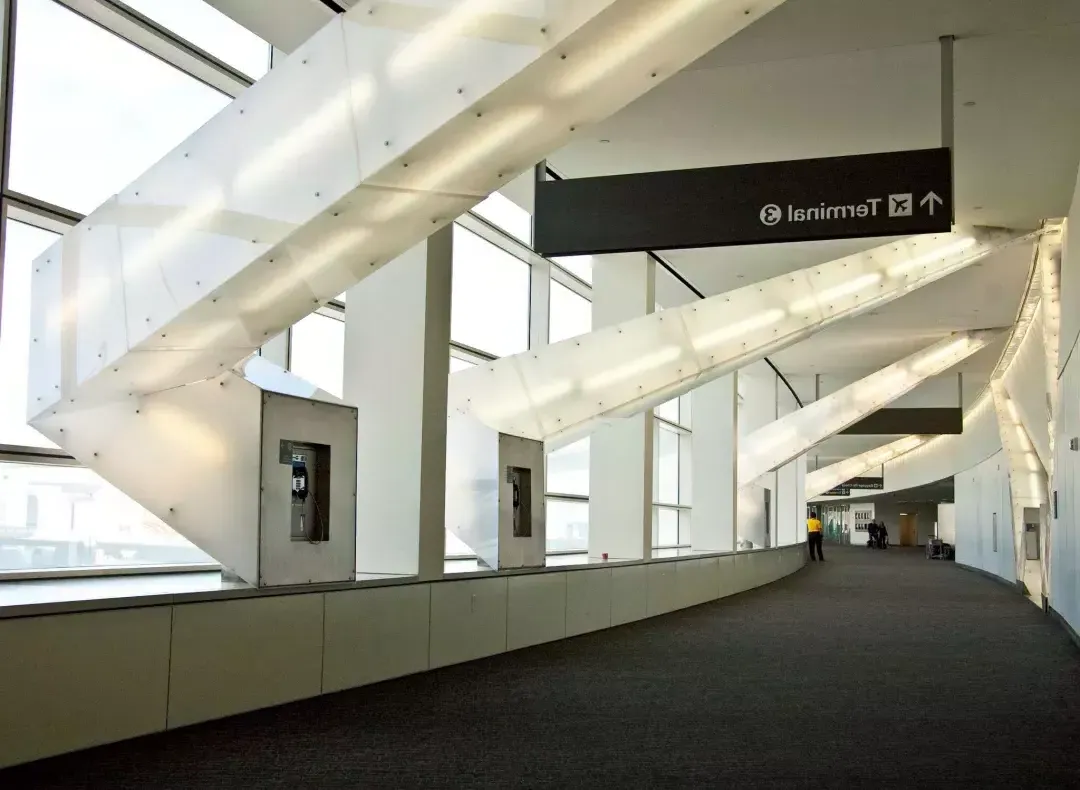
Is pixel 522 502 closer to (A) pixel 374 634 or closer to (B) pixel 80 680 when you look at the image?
(A) pixel 374 634

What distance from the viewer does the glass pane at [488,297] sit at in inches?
542

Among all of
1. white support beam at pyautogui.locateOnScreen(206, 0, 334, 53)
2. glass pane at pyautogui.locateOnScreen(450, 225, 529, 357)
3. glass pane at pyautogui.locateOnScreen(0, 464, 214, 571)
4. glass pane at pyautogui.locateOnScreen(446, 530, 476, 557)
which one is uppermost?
white support beam at pyautogui.locateOnScreen(206, 0, 334, 53)

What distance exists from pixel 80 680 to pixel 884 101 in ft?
Result: 28.5

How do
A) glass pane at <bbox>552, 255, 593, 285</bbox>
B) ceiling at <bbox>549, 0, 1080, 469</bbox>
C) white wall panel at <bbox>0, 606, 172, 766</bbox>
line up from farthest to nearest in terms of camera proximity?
glass pane at <bbox>552, 255, 593, 285</bbox>, ceiling at <bbox>549, 0, 1080, 469</bbox>, white wall panel at <bbox>0, 606, 172, 766</bbox>

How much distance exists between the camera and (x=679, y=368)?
1412cm

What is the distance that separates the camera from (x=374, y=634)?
8828 mm

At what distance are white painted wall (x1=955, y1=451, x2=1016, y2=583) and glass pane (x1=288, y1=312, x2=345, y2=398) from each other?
2007 centimetres

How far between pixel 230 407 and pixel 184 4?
3.29 meters

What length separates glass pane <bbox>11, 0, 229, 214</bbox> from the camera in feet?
24.4

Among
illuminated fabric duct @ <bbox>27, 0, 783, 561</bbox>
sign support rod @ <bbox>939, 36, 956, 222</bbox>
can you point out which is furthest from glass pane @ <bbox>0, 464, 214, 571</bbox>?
sign support rod @ <bbox>939, 36, 956, 222</bbox>

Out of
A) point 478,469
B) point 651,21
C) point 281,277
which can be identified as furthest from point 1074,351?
point 281,277

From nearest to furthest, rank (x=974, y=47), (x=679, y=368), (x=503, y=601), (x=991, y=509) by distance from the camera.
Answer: (x=974, y=47)
(x=503, y=601)
(x=679, y=368)
(x=991, y=509)

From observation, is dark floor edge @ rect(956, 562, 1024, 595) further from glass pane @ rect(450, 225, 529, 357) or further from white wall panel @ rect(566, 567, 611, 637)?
glass pane @ rect(450, 225, 529, 357)

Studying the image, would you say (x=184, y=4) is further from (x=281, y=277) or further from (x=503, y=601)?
(x=503, y=601)
